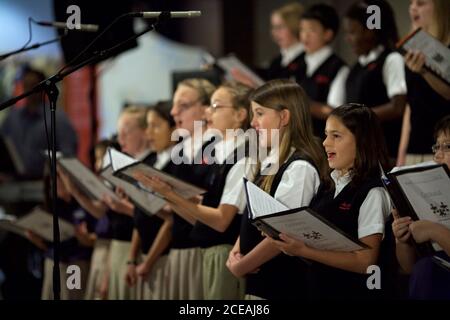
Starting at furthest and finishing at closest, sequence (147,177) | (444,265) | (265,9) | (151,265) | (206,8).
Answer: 1. (206,8)
2. (265,9)
3. (151,265)
4. (147,177)
5. (444,265)

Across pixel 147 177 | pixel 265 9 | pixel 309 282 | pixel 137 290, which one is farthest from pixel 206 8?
pixel 309 282

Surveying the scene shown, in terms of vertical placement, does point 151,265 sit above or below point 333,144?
below

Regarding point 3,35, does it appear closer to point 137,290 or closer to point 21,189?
point 21,189

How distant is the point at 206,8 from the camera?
23.9 ft

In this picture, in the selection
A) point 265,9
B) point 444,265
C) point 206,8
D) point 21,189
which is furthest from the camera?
point 206,8

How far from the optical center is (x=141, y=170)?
3635 millimetres

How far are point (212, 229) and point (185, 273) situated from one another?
0.48 m

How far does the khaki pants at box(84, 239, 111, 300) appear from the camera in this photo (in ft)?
15.4

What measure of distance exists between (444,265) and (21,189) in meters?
3.61

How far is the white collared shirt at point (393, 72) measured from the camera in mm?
4086

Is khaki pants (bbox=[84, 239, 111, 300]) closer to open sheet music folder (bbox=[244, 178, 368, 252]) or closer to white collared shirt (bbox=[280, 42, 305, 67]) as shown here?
white collared shirt (bbox=[280, 42, 305, 67])

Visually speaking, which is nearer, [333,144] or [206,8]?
[333,144]

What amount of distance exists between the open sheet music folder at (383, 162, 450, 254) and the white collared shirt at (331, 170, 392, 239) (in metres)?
0.09

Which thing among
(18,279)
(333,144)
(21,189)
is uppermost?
(333,144)
